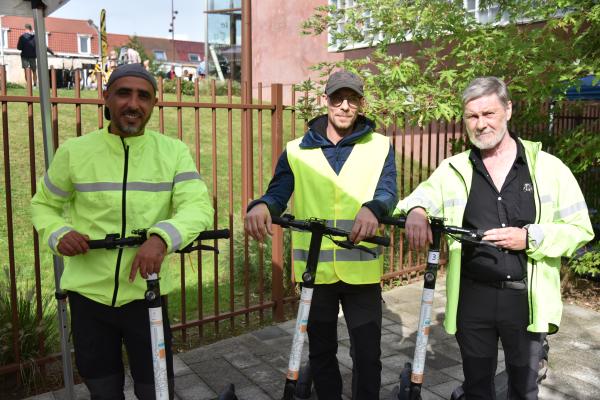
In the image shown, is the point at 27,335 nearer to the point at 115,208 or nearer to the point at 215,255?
the point at 215,255

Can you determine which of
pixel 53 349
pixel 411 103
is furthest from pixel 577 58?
pixel 53 349

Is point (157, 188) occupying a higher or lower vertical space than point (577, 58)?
lower

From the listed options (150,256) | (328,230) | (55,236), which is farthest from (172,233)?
(328,230)

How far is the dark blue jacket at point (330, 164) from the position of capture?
3096 millimetres

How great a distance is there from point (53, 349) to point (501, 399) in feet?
10.8

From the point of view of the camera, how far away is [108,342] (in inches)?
113

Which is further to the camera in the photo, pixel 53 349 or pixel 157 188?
pixel 53 349

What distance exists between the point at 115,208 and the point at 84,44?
69.1 m

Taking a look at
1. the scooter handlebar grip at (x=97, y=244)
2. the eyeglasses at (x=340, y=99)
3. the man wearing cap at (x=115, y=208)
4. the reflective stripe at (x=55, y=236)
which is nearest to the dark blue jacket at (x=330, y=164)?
the eyeglasses at (x=340, y=99)

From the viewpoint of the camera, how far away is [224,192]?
37.2 ft

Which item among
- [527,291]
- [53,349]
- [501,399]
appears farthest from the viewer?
[53,349]

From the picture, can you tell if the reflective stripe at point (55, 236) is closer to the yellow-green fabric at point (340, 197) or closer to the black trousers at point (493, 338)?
the yellow-green fabric at point (340, 197)

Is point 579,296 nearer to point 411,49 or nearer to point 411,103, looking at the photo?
point 411,103

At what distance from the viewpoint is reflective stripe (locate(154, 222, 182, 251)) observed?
8.22 feet
